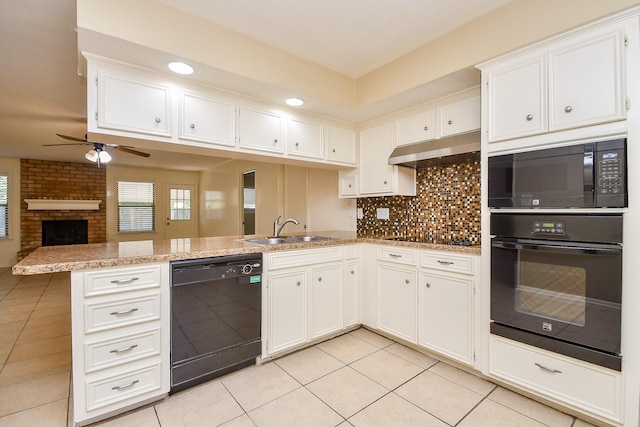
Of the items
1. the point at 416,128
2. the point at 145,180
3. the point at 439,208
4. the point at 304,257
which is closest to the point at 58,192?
the point at 145,180

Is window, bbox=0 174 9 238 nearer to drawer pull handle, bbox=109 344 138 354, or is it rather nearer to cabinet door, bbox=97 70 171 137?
cabinet door, bbox=97 70 171 137

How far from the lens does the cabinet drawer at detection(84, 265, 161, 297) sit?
5.29ft

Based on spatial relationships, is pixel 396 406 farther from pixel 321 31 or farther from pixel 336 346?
pixel 321 31

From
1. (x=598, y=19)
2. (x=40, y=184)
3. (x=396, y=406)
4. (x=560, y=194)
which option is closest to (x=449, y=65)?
(x=598, y=19)

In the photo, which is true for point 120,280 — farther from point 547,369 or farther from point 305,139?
point 547,369

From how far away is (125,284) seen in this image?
1.71 meters

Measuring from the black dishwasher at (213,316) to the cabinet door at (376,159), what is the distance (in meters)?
1.42

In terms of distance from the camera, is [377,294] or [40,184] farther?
[40,184]

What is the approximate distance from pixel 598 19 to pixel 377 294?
7.60 feet

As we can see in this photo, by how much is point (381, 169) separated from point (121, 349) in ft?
8.10

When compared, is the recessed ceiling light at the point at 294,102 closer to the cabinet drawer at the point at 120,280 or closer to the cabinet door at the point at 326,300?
the cabinet door at the point at 326,300

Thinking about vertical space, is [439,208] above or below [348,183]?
below

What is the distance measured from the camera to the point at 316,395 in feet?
6.21

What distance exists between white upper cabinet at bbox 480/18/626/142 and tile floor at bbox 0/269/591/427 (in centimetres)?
164
